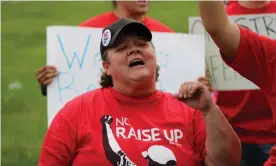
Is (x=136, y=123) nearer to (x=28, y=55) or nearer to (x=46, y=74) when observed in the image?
(x=46, y=74)

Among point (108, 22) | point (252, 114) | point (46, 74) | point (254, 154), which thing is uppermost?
point (108, 22)

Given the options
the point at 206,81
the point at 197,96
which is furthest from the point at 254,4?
the point at 197,96

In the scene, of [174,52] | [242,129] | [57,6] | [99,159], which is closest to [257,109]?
[242,129]

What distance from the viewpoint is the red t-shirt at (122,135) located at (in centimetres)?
385

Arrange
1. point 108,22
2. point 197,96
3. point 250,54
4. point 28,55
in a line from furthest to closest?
point 28,55
point 108,22
point 197,96
point 250,54

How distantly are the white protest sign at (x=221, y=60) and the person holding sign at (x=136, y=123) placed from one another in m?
1.26

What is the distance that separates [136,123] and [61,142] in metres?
0.36

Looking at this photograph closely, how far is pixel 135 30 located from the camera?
13.3 ft

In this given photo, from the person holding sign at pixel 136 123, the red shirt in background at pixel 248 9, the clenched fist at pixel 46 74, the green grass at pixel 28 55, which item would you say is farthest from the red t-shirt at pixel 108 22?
the green grass at pixel 28 55

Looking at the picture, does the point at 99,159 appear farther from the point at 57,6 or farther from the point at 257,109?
the point at 57,6

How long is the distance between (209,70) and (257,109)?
472mm

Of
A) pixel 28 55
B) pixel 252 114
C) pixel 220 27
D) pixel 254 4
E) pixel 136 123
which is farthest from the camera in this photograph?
pixel 28 55

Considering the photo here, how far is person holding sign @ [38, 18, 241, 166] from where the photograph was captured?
3836 millimetres

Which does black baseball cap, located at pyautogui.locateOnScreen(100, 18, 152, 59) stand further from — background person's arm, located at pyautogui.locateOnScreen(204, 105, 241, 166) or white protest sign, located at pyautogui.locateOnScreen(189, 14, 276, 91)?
white protest sign, located at pyautogui.locateOnScreen(189, 14, 276, 91)
